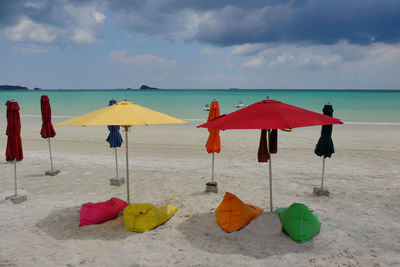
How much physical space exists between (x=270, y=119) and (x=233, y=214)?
6.95 ft

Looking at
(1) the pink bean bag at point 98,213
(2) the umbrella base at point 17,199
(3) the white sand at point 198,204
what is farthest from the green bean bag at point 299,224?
(2) the umbrella base at point 17,199

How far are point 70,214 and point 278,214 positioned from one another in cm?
439

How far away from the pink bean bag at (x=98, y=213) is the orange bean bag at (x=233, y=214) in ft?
Answer: 7.08

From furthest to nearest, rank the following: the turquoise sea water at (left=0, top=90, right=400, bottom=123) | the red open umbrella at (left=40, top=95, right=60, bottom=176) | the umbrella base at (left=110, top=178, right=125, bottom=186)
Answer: the turquoise sea water at (left=0, top=90, right=400, bottom=123) < the red open umbrella at (left=40, top=95, right=60, bottom=176) < the umbrella base at (left=110, top=178, right=125, bottom=186)

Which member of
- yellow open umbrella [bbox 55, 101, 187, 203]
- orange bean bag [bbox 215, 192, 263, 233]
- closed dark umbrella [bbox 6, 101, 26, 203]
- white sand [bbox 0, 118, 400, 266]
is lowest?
white sand [bbox 0, 118, 400, 266]

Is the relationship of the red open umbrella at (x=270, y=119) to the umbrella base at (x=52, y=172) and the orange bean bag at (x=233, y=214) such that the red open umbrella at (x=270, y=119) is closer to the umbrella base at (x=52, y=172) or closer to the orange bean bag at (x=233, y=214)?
the orange bean bag at (x=233, y=214)

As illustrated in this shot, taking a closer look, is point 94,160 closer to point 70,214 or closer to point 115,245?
point 70,214

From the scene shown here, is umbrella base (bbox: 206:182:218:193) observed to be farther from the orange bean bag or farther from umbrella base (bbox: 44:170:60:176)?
umbrella base (bbox: 44:170:60:176)

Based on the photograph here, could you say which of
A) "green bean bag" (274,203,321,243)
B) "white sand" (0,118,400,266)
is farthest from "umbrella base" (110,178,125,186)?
"green bean bag" (274,203,321,243)

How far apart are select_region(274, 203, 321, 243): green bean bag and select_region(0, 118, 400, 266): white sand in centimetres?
13

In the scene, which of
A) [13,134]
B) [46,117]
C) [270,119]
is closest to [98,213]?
[13,134]

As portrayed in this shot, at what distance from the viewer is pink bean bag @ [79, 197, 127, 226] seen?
5582 mm

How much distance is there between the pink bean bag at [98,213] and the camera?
558 centimetres

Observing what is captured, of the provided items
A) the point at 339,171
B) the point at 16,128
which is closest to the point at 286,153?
the point at 339,171
